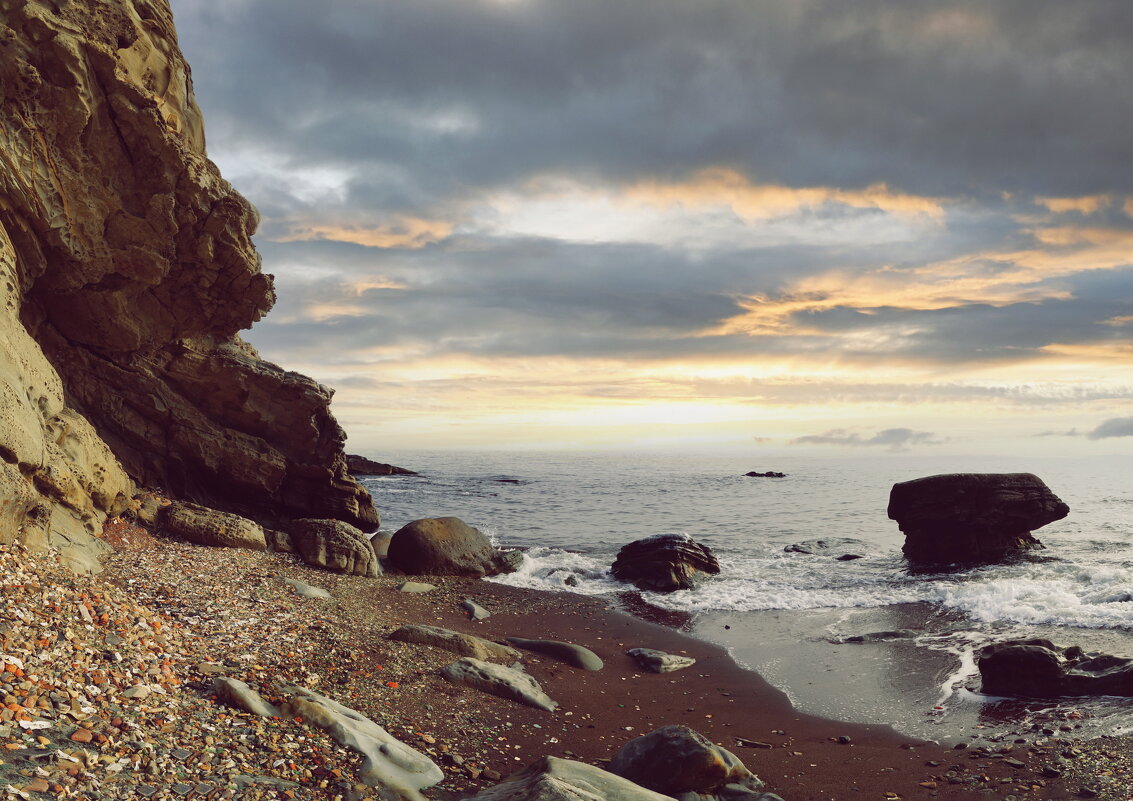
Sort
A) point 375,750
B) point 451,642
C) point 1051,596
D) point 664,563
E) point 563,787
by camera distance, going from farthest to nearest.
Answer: point 664,563, point 1051,596, point 451,642, point 375,750, point 563,787

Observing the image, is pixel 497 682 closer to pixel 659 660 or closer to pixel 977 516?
pixel 659 660

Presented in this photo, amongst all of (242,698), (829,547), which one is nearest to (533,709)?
(242,698)

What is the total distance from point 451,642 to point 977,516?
21.1m

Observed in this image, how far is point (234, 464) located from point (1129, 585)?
2399 cm

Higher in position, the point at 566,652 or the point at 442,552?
the point at 442,552

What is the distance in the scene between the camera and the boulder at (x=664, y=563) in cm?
1988

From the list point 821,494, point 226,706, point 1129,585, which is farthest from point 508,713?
point 821,494

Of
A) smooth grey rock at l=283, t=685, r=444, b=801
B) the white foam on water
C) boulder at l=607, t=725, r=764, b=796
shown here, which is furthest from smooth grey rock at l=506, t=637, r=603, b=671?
the white foam on water

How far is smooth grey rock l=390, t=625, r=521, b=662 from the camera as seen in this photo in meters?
11.4

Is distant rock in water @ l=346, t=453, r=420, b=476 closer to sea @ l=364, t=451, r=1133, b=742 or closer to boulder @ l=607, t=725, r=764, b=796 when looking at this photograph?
sea @ l=364, t=451, r=1133, b=742

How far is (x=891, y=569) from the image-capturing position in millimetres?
22688

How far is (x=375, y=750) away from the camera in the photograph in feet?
22.3

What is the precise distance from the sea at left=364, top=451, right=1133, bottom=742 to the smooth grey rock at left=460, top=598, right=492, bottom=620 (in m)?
3.91

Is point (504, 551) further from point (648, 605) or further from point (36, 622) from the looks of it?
point (36, 622)
